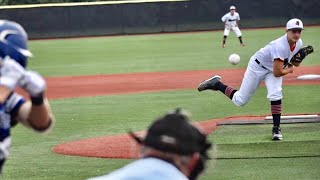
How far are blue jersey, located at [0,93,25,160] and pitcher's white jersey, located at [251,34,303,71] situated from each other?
6980 millimetres

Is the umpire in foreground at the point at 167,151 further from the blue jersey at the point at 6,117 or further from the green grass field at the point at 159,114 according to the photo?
the green grass field at the point at 159,114

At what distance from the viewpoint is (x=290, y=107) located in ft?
48.7

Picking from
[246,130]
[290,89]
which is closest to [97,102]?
[290,89]

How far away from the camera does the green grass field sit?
913cm

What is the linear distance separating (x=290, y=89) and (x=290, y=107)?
308 cm

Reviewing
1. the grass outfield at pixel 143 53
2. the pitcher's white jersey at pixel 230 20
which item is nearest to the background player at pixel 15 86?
the grass outfield at pixel 143 53

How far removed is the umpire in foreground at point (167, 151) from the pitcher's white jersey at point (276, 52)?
7899 mm

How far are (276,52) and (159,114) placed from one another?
373cm

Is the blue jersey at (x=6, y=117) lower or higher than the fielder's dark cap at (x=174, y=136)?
lower

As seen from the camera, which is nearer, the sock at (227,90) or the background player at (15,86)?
the background player at (15,86)

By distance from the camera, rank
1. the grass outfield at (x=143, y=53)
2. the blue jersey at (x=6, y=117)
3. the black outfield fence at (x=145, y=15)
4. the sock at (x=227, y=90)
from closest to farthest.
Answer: the blue jersey at (x=6, y=117)
the sock at (x=227, y=90)
the grass outfield at (x=143, y=53)
the black outfield fence at (x=145, y=15)

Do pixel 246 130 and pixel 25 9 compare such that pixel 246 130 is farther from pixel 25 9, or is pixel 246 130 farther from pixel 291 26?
pixel 25 9

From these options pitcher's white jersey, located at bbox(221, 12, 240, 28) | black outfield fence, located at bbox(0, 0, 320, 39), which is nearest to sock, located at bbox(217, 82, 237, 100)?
pitcher's white jersey, located at bbox(221, 12, 240, 28)

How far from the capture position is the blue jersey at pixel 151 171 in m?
2.95
